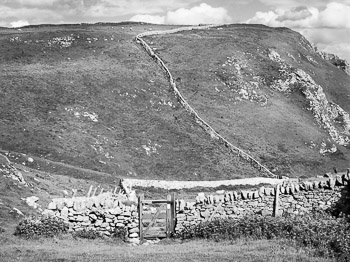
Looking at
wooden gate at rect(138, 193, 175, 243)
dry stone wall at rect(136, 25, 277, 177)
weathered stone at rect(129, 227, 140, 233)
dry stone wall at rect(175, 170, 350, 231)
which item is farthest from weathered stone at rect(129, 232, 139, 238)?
dry stone wall at rect(136, 25, 277, 177)

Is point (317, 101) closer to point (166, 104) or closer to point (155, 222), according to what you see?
point (166, 104)

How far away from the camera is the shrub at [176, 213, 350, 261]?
21.6m

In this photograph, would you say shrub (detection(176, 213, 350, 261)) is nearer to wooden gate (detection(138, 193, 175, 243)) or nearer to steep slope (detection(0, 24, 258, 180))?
wooden gate (detection(138, 193, 175, 243))

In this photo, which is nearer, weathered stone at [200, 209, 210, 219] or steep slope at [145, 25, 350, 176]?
weathered stone at [200, 209, 210, 219]

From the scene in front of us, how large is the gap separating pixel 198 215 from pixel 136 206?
3.97m

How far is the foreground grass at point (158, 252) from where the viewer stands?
2128cm

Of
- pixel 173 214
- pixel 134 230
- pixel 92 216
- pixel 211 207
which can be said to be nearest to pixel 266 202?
pixel 211 207

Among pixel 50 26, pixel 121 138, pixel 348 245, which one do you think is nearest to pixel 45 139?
pixel 121 138

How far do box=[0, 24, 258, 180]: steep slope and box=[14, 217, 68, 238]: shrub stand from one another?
31.1 m

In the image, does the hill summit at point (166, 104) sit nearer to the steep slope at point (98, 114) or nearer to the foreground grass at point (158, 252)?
the steep slope at point (98, 114)

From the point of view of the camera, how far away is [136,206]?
30016mm

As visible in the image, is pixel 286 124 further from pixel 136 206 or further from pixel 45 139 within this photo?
pixel 136 206

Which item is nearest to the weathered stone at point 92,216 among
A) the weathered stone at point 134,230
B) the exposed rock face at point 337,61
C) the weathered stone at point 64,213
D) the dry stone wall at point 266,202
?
the weathered stone at point 64,213

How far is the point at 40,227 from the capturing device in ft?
89.5
